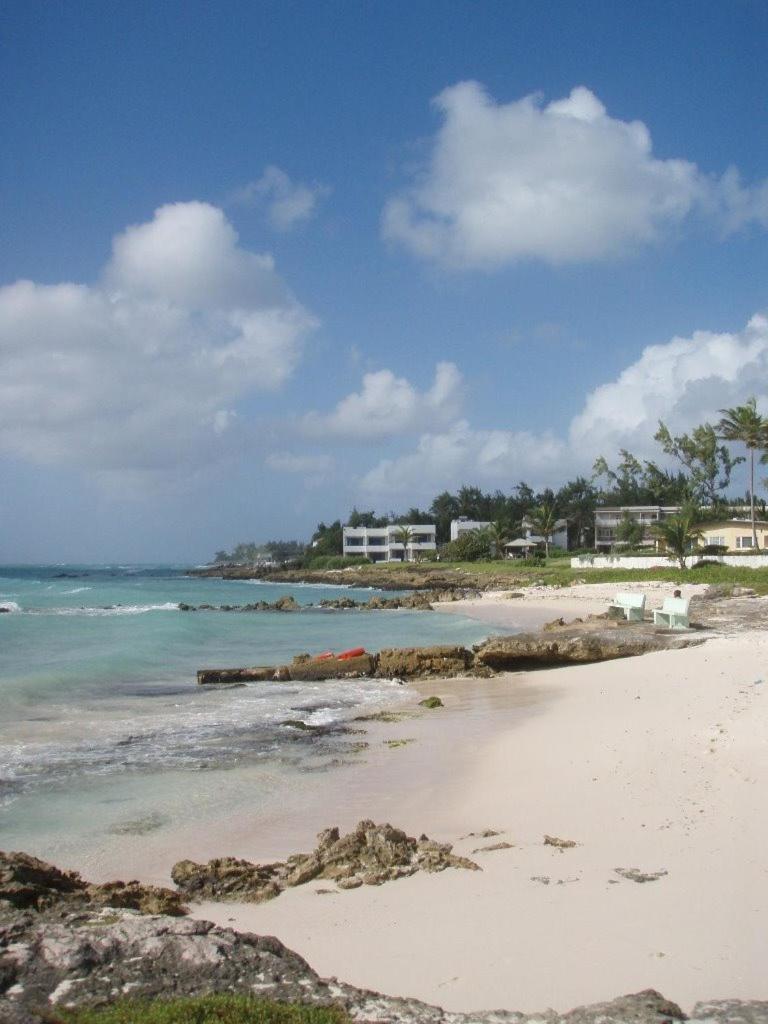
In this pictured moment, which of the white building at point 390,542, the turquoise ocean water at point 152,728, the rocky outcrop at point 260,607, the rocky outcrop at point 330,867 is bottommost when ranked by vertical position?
the rocky outcrop at point 260,607

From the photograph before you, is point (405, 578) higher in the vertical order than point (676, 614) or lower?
lower

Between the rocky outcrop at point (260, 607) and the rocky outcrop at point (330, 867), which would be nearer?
the rocky outcrop at point (330, 867)

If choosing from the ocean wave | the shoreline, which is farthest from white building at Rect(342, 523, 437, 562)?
the shoreline

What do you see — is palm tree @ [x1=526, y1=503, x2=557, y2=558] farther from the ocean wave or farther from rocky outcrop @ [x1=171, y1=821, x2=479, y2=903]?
rocky outcrop @ [x1=171, y1=821, x2=479, y2=903]

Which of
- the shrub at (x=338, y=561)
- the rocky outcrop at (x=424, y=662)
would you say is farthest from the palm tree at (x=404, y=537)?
the rocky outcrop at (x=424, y=662)

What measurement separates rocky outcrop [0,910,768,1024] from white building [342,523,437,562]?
100 metres

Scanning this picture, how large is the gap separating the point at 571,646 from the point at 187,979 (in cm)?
1614

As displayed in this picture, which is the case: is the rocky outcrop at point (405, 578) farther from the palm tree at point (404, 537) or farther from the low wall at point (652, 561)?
the palm tree at point (404, 537)

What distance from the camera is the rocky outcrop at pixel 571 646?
18594mm

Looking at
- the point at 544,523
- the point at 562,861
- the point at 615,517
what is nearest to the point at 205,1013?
the point at 562,861

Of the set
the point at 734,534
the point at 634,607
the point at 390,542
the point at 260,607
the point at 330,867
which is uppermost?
the point at 734,534

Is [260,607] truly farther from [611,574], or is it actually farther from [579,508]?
[579,508]

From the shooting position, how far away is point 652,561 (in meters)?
52.8

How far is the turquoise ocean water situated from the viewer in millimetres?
9156
